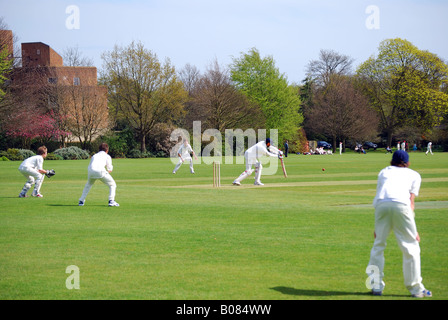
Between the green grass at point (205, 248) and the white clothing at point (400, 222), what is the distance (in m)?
0.37

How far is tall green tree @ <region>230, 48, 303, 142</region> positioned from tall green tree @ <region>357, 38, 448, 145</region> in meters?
16.4

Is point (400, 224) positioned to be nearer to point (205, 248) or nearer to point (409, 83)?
point (205, 248)

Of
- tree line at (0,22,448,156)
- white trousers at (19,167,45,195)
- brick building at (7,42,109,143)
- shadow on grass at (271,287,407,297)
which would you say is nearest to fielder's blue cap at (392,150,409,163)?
shadow on grass at (271,287,407,297)

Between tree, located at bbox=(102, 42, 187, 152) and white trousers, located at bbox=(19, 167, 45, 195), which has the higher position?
tree, located at bbox=(102, 42, 187, 152)

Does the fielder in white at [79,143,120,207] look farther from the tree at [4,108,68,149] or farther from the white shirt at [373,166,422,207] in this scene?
the tree at [4,108,68,149]

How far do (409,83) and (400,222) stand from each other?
88.3 metres

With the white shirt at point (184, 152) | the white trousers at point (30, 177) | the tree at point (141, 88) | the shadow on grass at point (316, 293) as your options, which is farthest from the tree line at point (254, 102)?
the shadow on grass at point (316, 293)

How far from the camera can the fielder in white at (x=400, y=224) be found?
721cm

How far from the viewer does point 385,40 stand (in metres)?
91.9

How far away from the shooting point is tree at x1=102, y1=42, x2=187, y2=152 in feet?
253

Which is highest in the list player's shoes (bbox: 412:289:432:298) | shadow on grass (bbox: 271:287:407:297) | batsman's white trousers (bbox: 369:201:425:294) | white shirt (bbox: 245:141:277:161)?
white shirt (bbox: 245:141:277:161)

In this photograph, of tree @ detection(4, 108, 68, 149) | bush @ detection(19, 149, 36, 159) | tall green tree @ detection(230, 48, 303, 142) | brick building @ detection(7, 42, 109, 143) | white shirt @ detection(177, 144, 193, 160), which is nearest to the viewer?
white shirt @ detection(177, 144, 193, 160)

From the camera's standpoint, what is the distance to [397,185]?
7.59 meters

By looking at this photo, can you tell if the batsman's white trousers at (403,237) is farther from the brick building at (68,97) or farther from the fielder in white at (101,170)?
the brick building at (68,97)
